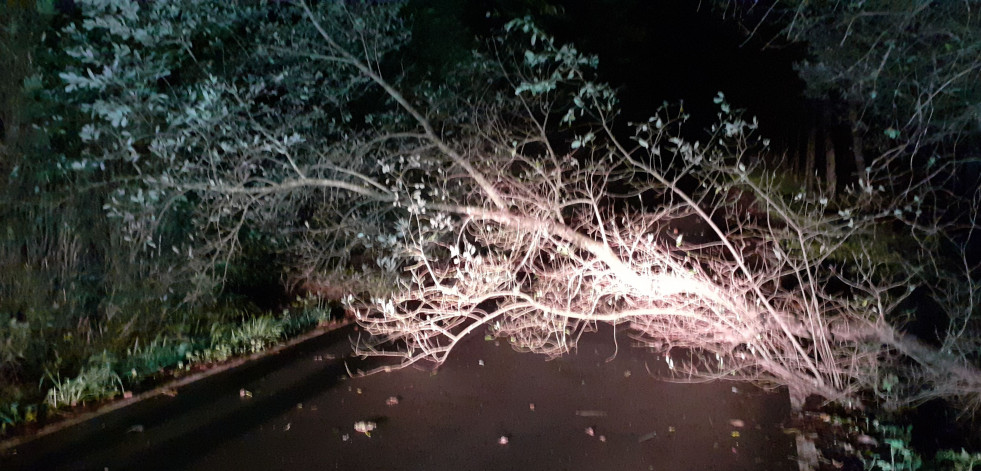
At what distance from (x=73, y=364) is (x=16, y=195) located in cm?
201

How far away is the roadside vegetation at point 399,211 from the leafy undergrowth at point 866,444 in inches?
2.1

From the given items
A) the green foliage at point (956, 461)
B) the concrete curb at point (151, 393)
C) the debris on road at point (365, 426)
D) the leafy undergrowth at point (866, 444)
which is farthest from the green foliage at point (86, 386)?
the green foliage at point (956, 461)

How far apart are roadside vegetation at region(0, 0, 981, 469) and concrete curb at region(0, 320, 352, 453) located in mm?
166

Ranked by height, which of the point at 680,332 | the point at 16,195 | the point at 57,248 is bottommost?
the point at 680,332

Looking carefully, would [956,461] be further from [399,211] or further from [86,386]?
[86,386]

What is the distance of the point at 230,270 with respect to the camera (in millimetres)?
9555

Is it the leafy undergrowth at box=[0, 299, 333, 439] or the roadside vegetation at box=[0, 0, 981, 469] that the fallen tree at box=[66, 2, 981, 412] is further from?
the leafy undergrowth at box=[0, 299, 333, 439]

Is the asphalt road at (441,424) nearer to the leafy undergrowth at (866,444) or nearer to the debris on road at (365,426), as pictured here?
the debris on road at (365,426)

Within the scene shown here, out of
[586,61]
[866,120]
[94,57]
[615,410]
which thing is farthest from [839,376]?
[94,57]

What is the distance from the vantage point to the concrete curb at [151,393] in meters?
5.37

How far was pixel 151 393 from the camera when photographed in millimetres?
6488

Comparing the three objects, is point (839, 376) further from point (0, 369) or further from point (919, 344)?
point (0, 369)

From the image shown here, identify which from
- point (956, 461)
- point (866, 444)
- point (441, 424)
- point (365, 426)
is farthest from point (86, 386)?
point (956, 461)

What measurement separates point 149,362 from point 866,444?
6.94 m
